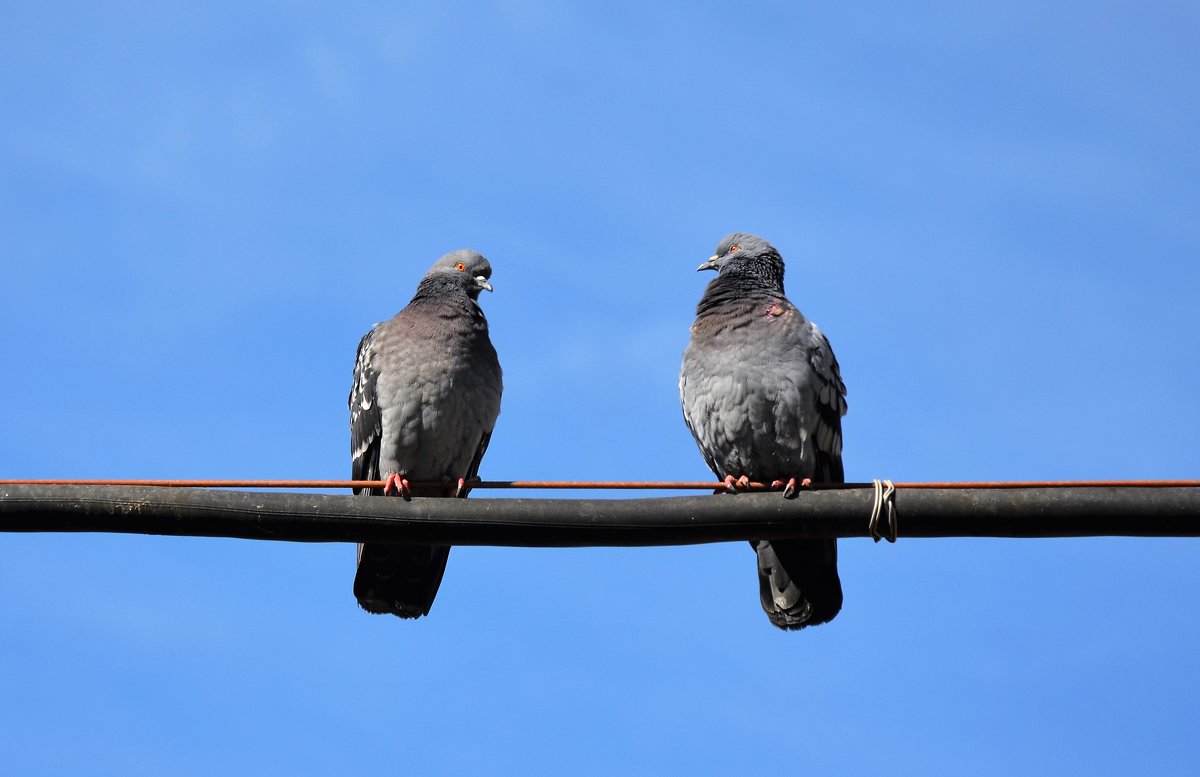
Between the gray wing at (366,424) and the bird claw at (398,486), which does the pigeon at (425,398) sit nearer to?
the gray wing at (366,424)

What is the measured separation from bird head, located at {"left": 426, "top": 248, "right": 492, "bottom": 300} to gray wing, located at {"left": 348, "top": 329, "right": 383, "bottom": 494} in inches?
32.1

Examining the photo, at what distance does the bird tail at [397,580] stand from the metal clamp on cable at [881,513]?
322cm

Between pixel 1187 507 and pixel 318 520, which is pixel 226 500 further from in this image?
pixel 1187 507

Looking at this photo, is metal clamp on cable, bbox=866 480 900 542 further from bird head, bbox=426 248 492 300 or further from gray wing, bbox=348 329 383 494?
bird head, bbox=426 248 492 300

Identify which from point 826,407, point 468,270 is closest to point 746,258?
point 826,407

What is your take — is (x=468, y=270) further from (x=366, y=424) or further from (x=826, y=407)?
(x=826, y=407)

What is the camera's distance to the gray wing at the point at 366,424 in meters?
8.76

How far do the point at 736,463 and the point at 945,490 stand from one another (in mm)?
2885

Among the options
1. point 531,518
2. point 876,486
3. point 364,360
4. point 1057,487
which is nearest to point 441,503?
point 531,518

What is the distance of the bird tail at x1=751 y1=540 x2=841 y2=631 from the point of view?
305 inches

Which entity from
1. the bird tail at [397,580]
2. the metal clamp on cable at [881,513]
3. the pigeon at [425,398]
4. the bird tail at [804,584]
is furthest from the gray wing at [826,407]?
the metal clamp on cable at [881,513]

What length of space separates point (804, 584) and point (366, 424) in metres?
2.95

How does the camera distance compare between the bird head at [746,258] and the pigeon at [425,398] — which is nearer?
the pigeon at [425,398]

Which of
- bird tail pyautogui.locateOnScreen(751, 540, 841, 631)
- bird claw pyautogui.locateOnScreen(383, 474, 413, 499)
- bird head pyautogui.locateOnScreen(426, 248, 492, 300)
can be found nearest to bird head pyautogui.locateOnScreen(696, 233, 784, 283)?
bird head pyautogui.locateOnScreen(426, 248, 492, 300)
